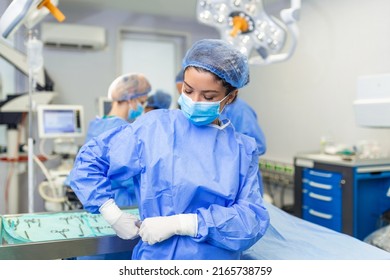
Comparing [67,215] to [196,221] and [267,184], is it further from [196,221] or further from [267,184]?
[267,184]

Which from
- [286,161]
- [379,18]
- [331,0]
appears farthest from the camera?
[286,161]

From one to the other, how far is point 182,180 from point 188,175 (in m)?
0.02

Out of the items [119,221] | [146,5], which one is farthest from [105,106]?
[119,221]

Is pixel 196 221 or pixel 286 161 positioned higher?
pixel 196 221

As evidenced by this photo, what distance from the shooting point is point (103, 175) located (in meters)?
1.11

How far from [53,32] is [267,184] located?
103 inches

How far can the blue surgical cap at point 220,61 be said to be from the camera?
108cm

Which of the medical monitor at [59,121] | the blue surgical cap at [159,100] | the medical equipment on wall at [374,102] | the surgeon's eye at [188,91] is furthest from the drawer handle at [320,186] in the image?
the surgeon's eye at [188,91]

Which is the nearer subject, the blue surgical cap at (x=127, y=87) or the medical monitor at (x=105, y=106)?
the blue surgical cap at (x=127, y=87)

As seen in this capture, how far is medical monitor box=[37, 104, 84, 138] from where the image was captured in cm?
301

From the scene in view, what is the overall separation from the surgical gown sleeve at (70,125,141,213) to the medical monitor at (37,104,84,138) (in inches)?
80.8

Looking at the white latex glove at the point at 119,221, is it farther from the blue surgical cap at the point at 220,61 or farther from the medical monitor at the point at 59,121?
the medical monitor at the point at 59,121

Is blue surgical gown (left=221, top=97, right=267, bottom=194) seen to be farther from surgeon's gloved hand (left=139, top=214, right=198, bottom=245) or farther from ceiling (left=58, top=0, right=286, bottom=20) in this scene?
ceiling (left=58, top=0, right=286, bottom=20)
